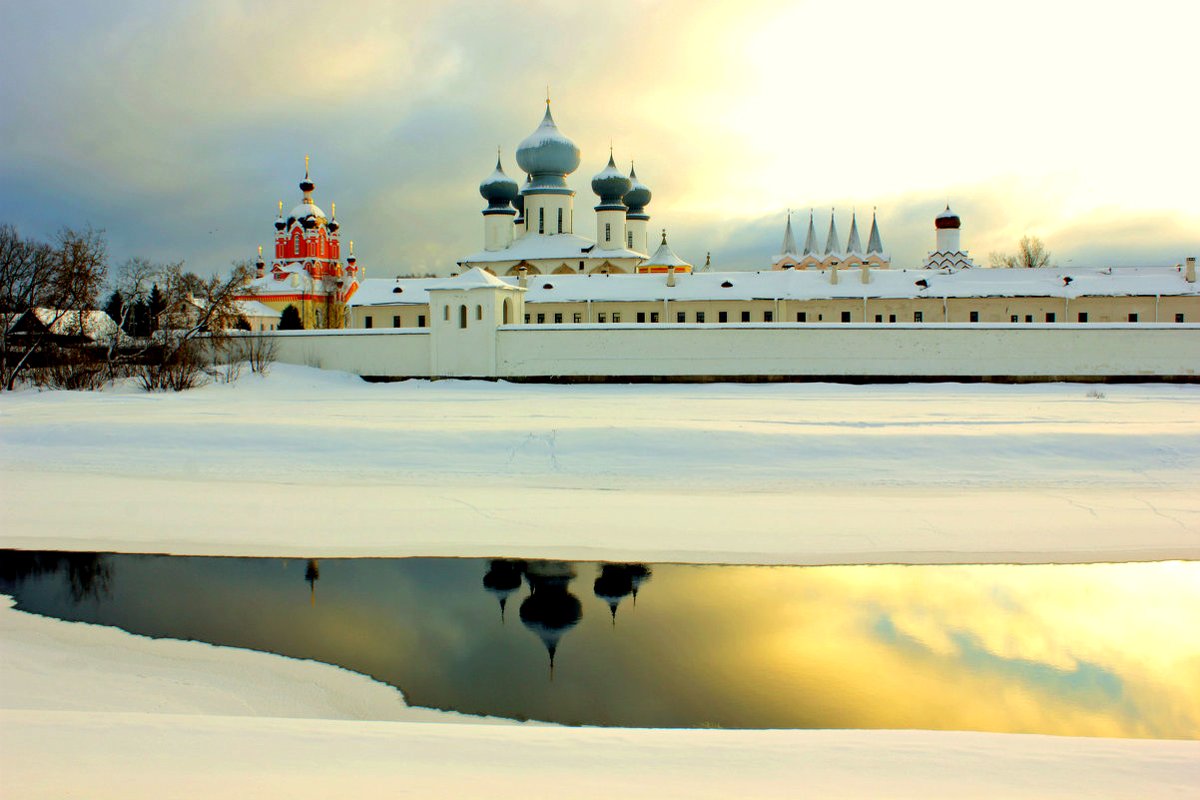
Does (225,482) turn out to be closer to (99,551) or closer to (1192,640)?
(99,551)

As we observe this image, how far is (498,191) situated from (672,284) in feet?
44.7

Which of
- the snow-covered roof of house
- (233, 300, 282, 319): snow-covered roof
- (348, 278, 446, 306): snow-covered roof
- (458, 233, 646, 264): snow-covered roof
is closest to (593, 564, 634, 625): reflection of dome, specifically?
the snow-covered roof of house

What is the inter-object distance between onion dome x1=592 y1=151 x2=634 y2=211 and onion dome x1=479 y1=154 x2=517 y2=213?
158 inches

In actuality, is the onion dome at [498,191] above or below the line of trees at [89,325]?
above

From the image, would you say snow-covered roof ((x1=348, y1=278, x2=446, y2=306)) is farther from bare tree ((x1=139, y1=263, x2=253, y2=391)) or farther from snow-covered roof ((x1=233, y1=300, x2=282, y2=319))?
snow-covered roof ((x1=233, y1=300, x2=282, y2=319))

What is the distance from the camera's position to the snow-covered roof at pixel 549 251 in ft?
144

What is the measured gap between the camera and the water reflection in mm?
6473

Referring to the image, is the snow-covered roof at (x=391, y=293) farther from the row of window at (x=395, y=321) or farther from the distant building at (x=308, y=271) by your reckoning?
the distant building at (x=308, y=271)

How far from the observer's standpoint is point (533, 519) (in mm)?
11953

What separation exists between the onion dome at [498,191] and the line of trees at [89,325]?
707 inches

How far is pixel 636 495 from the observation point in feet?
44.5

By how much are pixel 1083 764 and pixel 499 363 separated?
974 inches

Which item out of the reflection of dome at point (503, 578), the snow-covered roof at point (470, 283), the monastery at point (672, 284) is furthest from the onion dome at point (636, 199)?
the reflection of dome at point (503, 578)

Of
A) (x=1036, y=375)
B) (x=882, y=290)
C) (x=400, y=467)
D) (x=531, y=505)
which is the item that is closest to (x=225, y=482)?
(x=400, y=467)
